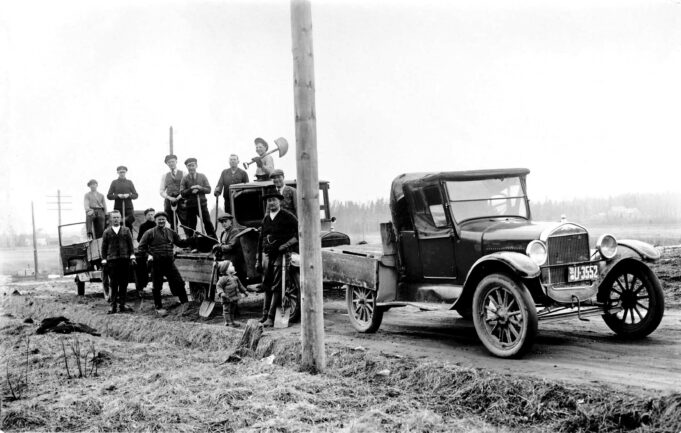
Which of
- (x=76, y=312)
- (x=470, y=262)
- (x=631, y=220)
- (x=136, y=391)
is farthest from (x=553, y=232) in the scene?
(x=631, y=220)

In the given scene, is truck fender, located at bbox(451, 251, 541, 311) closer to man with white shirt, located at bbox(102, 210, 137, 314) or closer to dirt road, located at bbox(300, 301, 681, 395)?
dirt road, located at bbox(300, 301, 681, 395)

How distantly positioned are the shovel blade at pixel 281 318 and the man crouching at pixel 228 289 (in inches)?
26.8

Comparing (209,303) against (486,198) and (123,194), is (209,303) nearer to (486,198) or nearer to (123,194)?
(123,194)

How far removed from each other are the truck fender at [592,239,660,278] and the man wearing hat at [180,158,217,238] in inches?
291

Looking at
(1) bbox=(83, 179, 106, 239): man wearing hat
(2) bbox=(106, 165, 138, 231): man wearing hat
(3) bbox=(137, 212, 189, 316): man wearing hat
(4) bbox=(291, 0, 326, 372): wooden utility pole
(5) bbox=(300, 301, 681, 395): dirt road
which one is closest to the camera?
(5) bbox=(300, 301, 681, 395): dirt road

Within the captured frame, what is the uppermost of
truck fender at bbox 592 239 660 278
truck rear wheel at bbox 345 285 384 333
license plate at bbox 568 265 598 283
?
truck fender at bbox 592 239 660 278

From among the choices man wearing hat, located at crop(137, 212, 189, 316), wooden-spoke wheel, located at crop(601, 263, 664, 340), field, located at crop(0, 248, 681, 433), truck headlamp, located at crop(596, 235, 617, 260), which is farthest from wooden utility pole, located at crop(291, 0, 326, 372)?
man wearing hat, located at crop(137, 212, 189, 316)

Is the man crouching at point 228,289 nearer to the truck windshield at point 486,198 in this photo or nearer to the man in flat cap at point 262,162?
the man in flat cap at point 262,162

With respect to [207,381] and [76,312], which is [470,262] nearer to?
[207,381]

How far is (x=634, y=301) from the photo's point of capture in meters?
7.36

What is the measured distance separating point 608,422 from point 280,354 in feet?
13.4

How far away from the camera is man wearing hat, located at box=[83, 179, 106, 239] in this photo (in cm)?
1464

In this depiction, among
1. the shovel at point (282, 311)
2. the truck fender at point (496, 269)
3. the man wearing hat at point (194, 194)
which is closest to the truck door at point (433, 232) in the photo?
the truck fender at point (496, 269)

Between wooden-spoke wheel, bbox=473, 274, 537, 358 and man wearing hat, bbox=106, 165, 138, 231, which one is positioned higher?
man wearing hat, bbox=106, 165, 138, 231
